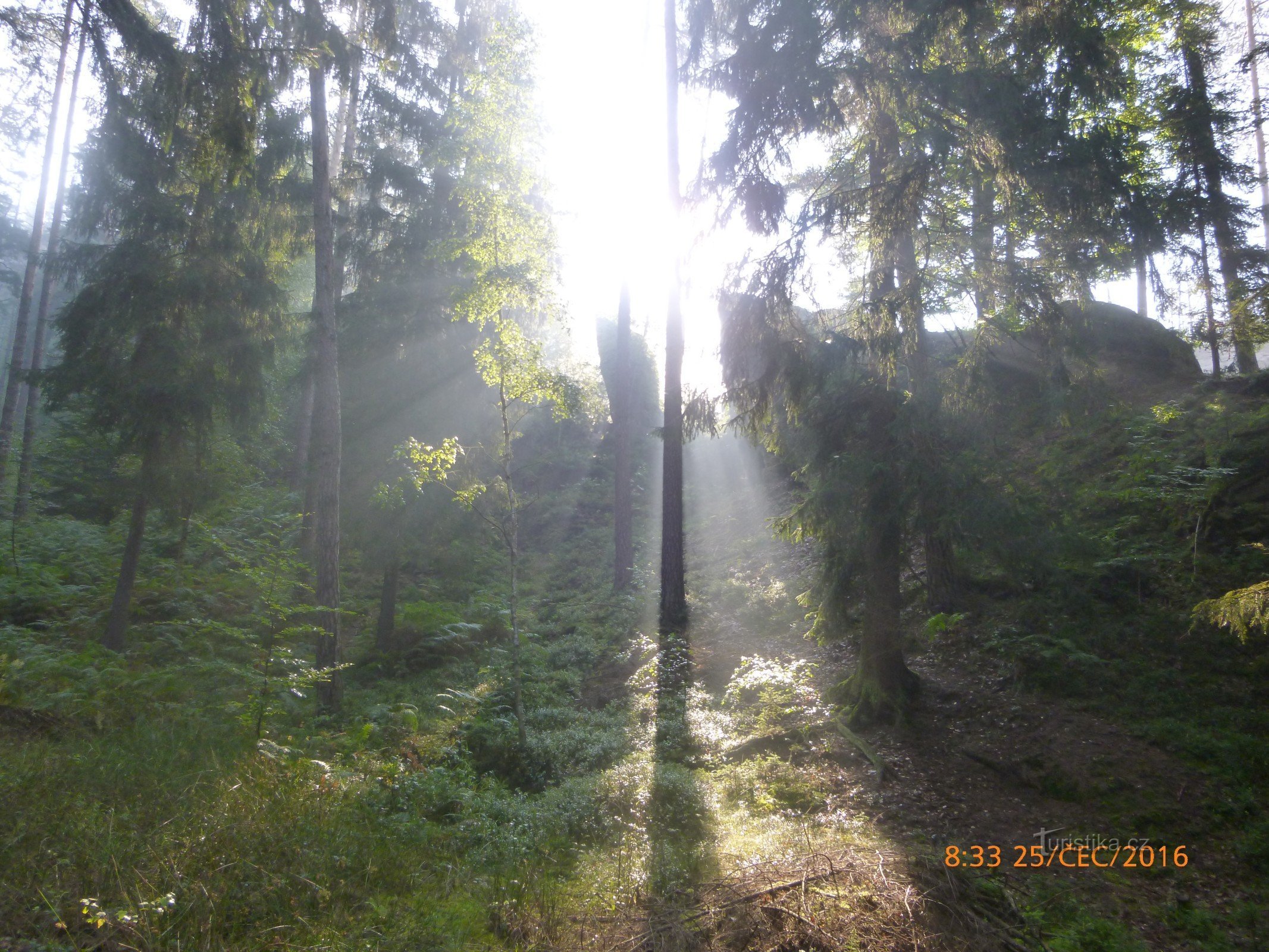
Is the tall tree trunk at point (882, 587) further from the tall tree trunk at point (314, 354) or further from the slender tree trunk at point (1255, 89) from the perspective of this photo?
the tall tree trunk at point (314, 354)

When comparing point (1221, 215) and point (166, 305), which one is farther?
point (166, 305)

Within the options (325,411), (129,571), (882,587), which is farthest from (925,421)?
(129,571)

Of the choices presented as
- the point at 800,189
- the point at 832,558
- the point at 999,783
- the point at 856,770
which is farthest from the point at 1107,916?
the point at 800,189

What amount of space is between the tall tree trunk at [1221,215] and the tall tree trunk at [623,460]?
1155cm

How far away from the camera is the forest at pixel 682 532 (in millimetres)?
4500

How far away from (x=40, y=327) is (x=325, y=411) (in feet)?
51.5

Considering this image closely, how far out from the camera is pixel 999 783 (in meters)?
6.50

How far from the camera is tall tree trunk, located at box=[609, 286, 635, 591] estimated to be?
16.7m

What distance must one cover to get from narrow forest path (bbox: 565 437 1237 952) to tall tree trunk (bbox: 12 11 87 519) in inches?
496

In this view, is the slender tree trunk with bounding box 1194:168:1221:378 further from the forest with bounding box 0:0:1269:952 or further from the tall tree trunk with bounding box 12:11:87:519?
the tall tree trunk with bounding box 12:11:87:519

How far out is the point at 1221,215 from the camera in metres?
8.93

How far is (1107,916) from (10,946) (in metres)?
6.09

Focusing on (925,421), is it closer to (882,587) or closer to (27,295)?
(882,587)
